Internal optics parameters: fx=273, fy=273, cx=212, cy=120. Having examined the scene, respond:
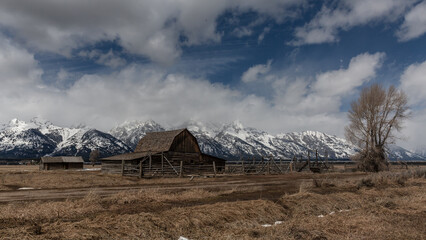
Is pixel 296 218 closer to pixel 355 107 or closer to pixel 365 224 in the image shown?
pixel 365 224

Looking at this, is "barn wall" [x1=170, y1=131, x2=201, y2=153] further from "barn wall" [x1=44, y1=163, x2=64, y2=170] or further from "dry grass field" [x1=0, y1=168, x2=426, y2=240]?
"barn wall" [x1=44, y1=163, x2=64, y2=170]

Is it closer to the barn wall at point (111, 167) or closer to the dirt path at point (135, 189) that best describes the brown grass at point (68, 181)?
the dirt path at point (135, 189)

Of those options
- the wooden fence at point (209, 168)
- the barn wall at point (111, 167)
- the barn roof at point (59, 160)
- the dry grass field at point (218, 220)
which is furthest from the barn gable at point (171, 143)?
the barn roof at point (59, 160)

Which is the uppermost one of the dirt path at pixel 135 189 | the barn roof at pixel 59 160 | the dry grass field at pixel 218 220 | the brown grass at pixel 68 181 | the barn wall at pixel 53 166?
the barn roof at pixel 59 160

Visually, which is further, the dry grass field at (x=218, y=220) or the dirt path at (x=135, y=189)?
the dirt path at (x=135, y=189)

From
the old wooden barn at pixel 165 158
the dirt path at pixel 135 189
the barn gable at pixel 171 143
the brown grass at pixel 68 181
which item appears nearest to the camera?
the dirt path at pixel 135 189

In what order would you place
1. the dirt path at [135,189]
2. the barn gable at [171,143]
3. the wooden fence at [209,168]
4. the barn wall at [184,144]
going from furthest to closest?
the barn wall at [184,144] → the barn gable at [171,143] → the wooden fence at [209,168] → the dirt path at [135,189]

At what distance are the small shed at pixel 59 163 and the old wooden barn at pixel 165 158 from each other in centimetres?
3975

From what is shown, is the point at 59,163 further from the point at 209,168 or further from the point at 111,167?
the point at 209,168

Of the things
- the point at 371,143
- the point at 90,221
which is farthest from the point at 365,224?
the point at 371,143

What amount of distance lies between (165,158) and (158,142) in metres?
12.0

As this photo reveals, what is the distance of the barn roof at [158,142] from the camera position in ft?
152

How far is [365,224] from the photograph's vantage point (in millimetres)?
8977

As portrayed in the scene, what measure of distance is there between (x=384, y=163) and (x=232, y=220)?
47.1 metres
